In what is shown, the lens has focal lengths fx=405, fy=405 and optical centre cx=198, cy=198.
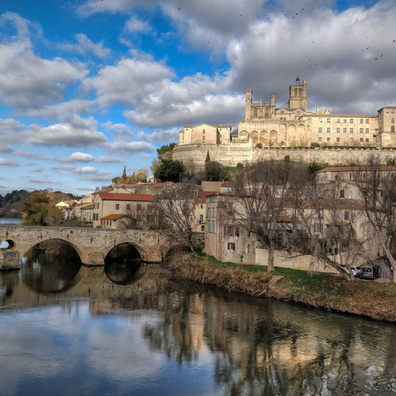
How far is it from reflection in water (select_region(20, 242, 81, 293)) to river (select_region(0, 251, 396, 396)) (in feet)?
9.40

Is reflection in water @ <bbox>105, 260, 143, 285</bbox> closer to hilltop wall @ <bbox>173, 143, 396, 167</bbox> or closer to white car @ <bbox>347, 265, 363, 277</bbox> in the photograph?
white car @ <bbox>347, 265, 363, 277</bbox>

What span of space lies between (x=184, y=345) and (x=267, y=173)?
58.5 ft

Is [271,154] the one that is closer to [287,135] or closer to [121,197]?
[287,135]

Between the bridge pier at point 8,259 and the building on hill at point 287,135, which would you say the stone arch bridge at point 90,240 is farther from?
the building on hill at point 287,135

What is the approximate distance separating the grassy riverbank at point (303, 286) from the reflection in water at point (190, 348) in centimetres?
97

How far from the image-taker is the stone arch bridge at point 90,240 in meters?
36.8

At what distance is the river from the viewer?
1484 cm

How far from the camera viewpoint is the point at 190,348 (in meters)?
18.6

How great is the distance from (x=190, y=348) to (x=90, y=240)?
966 inches

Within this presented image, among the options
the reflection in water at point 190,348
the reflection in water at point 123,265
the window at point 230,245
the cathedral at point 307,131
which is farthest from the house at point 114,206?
the cathedral at point 307,131

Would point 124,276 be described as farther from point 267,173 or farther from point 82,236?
point 267,173

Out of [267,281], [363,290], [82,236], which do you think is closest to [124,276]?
[82,236]

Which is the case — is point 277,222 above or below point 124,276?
above

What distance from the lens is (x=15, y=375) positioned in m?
15.1
